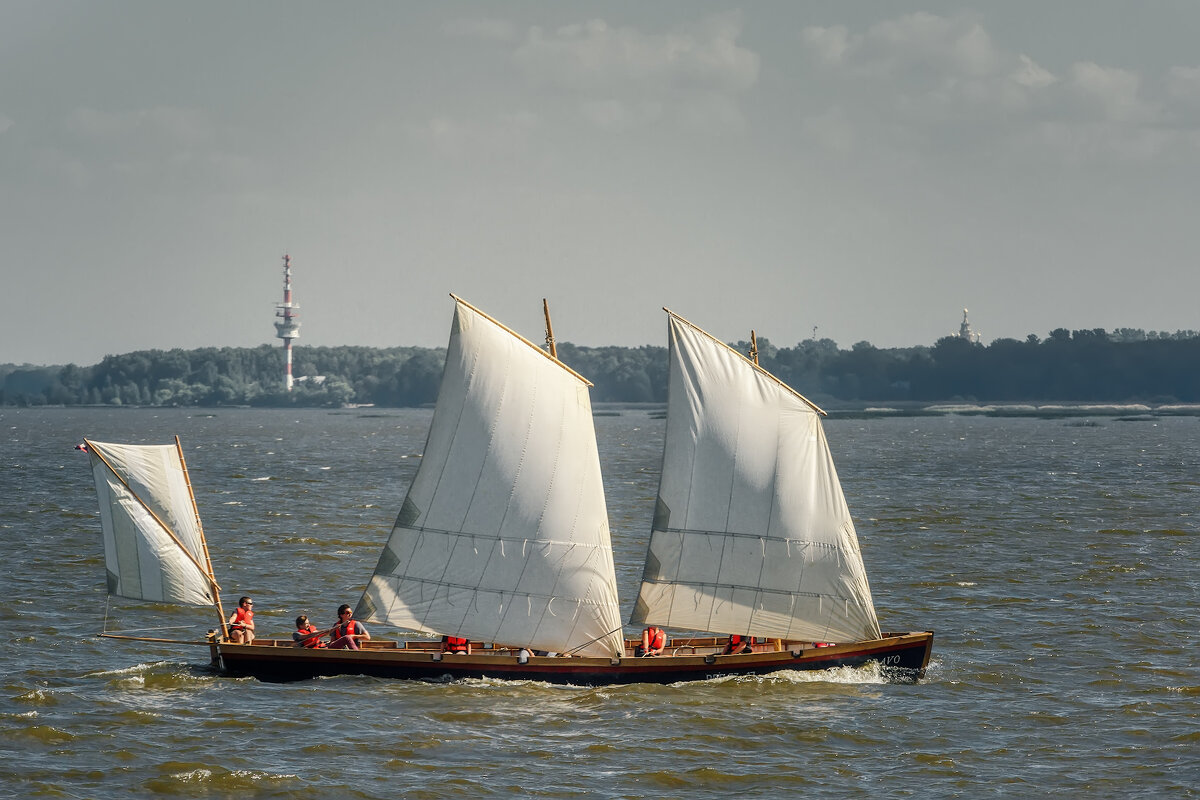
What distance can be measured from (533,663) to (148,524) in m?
9.72

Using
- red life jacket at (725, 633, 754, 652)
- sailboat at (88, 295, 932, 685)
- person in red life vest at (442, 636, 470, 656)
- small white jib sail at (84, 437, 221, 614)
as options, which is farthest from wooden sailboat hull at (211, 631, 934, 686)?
small white jib sail at (84, 437, 221, 614)

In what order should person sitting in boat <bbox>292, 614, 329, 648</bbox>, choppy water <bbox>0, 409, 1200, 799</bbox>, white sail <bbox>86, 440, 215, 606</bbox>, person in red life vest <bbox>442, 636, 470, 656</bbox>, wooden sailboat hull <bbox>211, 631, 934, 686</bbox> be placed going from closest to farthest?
choppy water <bbox>0, 409, 1200, 799</bbox> → wooden sailboat hull <bbox>211, 631, 934, 686</bbox> → white sail <bbox>86, 440, 215, 606</bbox> → person sitting in boat <bbox>292, 614, 329, 648</bbox> → person in red life vest <bbox>442, 636, 470, 656</bbox>

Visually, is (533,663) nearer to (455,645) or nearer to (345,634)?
(455,645)

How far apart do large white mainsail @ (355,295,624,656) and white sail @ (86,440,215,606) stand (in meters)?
4.41

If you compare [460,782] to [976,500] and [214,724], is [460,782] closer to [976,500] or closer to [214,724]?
[214,724]

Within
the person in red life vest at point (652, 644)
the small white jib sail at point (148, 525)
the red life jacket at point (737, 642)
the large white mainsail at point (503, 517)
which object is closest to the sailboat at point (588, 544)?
the large white mainsail at point (503, 517)

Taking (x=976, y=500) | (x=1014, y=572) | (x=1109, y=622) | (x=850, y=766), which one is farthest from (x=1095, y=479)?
(x=850, y=766)

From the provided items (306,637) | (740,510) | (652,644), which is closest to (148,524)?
(306,637)

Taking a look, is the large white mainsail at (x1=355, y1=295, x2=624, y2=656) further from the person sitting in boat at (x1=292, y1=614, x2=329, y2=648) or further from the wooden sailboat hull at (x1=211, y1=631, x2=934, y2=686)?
the person sitting in boat at (x1=292, y1=614, x2=329, y2=648)

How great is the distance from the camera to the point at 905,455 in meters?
137

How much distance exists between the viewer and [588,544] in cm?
3478

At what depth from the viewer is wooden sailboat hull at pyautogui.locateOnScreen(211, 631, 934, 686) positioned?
3372cm

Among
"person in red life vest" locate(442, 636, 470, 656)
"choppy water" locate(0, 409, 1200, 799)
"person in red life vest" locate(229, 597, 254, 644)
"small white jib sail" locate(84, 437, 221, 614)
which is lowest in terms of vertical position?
"choppy water" locate(0, 409, 1200, 799)

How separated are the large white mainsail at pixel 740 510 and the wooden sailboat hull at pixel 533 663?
2.90ft
